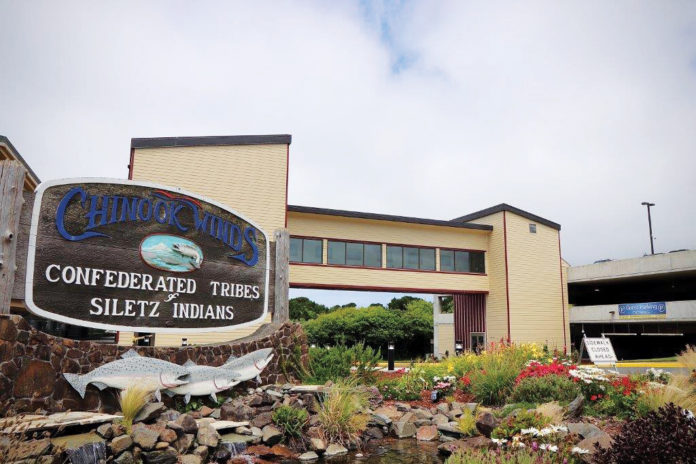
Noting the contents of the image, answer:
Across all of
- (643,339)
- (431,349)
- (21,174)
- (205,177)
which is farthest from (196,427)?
(643,339)

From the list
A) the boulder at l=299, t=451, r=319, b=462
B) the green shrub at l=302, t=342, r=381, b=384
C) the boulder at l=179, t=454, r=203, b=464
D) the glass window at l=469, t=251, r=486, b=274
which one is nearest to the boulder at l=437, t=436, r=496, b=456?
the boulder at l=299, t=451, r=319, b=462

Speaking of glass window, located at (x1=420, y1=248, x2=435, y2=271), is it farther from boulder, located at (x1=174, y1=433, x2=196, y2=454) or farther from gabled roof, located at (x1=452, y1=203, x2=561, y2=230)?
boulder, located at (x1=174, y1=433, x2=196, y2=454)

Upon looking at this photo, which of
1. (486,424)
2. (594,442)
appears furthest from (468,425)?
(594,442)

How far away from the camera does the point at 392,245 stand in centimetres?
2630

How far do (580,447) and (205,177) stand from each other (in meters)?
16.7

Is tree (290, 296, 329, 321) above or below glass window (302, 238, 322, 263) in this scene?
below

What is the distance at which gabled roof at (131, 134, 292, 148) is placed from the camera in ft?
66.1

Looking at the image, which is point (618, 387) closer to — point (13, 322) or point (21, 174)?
point (13, 322)

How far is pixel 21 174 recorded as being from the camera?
8.81 meters

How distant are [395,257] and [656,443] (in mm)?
20715

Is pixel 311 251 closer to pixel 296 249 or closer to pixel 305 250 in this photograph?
pixel 305 250

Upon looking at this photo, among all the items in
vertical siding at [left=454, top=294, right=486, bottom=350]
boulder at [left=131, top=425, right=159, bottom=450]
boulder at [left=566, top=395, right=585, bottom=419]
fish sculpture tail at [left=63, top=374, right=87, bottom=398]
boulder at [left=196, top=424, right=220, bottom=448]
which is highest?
vertical siding at [left=454, top=294, right=486, bottom=350]

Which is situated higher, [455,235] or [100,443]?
[455,235]

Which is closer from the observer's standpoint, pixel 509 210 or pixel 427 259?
pixel 427 259
